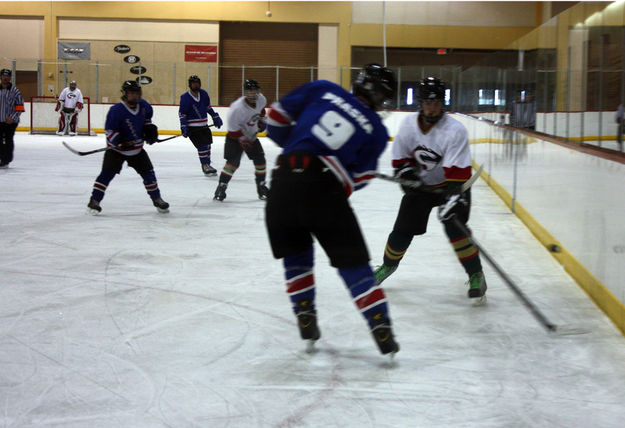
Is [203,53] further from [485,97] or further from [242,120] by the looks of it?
[242,120]

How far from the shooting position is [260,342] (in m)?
3.08

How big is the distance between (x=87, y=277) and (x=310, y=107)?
207 centimetres

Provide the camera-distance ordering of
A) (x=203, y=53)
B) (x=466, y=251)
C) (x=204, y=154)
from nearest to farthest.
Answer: (x=466, y=251) → (x=204, y=154) → (x=203, y=53)

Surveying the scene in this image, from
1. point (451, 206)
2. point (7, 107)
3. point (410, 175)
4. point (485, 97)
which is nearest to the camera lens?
point (451, 206)

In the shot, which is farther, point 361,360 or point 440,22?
point 440,22

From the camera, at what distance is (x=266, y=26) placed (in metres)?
21.5

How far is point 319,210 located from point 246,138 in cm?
507

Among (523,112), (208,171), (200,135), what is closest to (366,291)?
(523,112)

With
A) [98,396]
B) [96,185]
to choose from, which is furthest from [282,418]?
[96,185]

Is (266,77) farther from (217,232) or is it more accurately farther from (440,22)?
(217,232)

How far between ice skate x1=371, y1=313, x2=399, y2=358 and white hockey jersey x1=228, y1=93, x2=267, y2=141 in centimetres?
508

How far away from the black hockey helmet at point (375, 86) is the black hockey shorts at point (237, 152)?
468cm

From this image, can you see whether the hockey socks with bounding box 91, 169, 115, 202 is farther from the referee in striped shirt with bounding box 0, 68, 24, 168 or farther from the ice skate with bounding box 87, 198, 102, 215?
the referee in striped shirt with bounding box 0, 68, 24, 168

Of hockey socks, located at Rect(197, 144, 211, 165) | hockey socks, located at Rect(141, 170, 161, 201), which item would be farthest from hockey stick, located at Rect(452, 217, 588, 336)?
hockey socks, located at Rect(197, 144, 211, 165)
